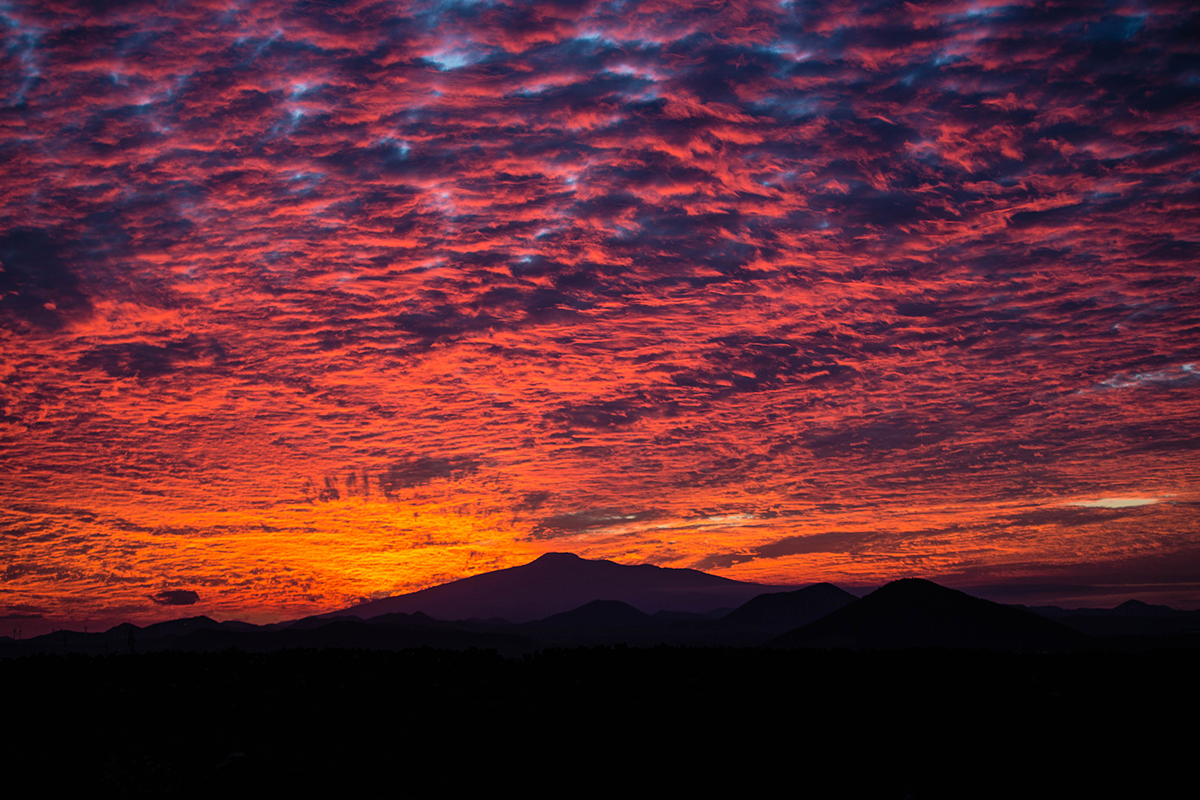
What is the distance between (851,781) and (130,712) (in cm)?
3963

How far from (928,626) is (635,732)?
133m

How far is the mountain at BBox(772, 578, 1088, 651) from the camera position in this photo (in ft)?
495

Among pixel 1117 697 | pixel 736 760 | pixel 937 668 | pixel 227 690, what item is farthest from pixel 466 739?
pixel 937 668

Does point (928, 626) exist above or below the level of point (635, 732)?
below

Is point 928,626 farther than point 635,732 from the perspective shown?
Yes

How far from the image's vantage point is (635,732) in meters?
40.5

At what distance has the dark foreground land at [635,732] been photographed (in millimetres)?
31469

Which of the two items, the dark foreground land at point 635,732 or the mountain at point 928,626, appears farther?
the mountain at point 928,626

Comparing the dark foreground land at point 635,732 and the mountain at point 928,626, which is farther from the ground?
the dark foreground land at point 635,732

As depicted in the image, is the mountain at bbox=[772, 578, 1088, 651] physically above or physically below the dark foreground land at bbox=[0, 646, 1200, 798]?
below

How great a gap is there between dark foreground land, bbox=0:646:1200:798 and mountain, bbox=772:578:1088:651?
90.5m

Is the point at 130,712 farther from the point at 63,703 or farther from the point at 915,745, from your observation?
the point at 915,745

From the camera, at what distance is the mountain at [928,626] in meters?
151

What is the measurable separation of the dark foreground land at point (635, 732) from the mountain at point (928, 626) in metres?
90.5
